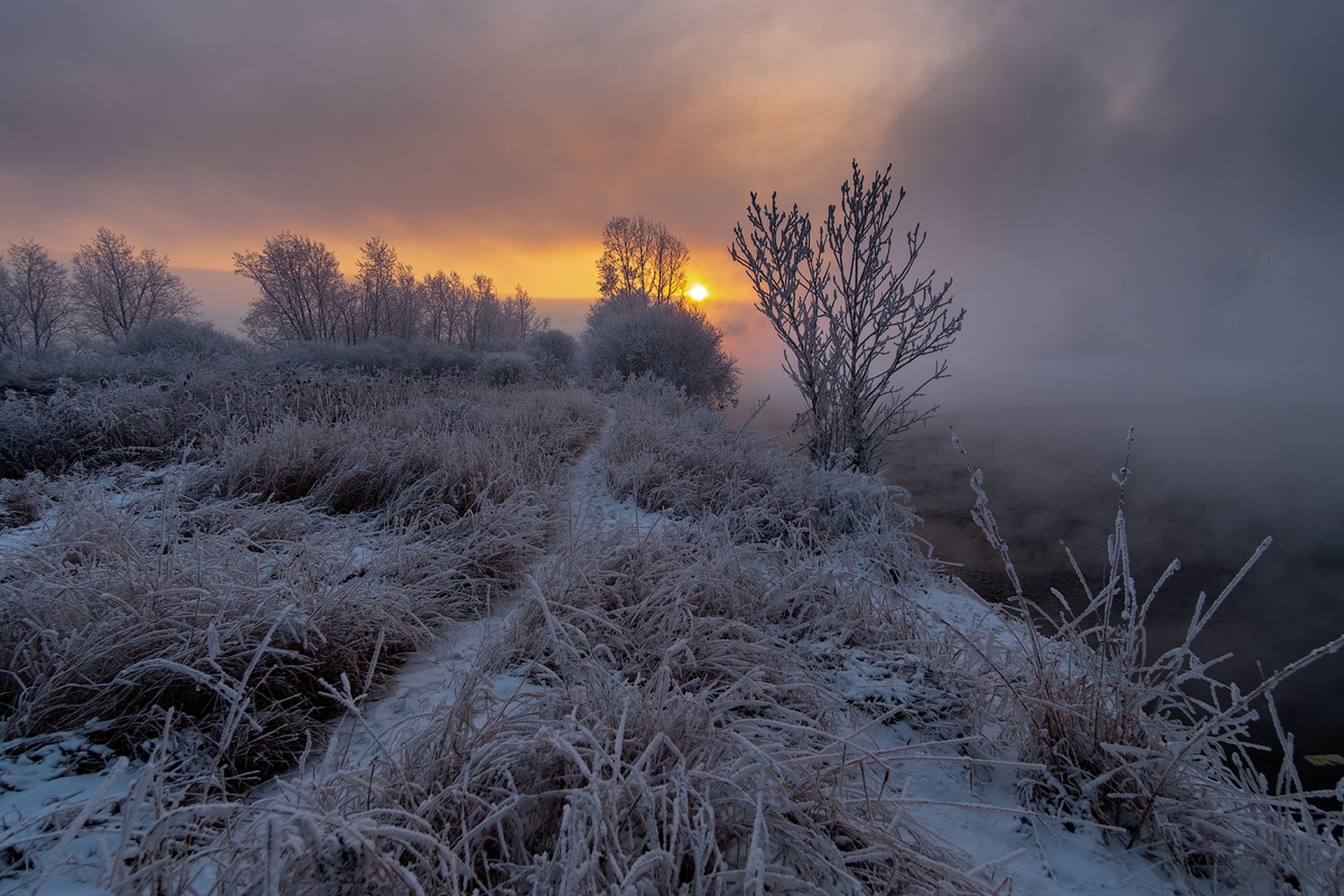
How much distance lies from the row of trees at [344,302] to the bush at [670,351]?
11318mm

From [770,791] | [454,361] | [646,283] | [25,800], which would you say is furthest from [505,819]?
[646,283]

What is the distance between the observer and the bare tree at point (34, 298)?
24984 mm

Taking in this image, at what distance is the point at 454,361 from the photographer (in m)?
19.8

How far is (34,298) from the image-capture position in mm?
25984

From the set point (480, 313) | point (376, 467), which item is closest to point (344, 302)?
point (480, 313)

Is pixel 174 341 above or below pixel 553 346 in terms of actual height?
below

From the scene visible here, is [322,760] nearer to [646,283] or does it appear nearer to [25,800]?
[25,800]

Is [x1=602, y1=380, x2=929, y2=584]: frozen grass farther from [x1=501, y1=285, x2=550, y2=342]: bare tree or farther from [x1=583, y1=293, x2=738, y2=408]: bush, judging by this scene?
[x1=501, y1=285, x2=550, y2=342]: bare tree

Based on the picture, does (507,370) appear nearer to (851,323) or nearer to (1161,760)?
(851,323)

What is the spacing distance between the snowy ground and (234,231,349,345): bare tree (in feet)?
106

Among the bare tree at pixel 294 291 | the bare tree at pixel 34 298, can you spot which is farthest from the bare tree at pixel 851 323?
the bare tree at pixel 34 298

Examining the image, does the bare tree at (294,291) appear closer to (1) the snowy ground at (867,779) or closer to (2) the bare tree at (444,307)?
(2) the bare tree at (444,307)

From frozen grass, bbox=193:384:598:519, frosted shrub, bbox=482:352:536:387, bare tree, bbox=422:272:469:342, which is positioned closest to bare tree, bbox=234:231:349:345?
bare tree, bbox=422:272:469:342

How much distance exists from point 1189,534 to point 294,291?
40.7 meters
